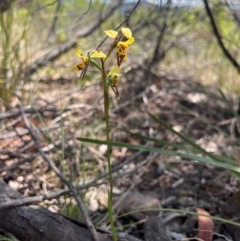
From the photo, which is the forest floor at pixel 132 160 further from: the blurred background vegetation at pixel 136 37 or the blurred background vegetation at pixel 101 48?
the blurred background vegetation at pixel 136 37

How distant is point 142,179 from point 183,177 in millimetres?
178

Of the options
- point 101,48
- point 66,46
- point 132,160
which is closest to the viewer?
point 132,160

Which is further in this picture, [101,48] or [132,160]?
[101,48]

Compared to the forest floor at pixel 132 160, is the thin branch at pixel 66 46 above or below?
above

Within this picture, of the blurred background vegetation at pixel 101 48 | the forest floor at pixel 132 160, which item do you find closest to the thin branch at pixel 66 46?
the blurred background vegetation at pixel 101 48

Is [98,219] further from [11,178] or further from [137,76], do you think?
[137,76]

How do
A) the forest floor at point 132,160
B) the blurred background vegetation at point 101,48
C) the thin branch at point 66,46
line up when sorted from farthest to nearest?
the thin branch at point 66,46, the blurred background vegetation at point 101,48, the forest floor at point 132,160

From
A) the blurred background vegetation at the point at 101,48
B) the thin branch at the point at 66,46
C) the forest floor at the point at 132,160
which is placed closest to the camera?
the forest floor at the point at 132,160

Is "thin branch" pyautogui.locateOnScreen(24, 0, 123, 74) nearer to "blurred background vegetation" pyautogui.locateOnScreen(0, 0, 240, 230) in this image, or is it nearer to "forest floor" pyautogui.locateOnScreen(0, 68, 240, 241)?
"blurred background vegetation" pyautogui.locateOnScreen(0, 0, 240, 230)

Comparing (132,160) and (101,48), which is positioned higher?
(101,48)

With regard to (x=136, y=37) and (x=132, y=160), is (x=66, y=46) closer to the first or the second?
(x=136, y=37)

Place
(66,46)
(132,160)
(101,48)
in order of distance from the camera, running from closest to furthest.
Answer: (132,160), (101,48), (66,46)

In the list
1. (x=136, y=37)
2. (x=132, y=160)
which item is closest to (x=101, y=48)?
(x=136, y=37)

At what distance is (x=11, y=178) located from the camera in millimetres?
1836
